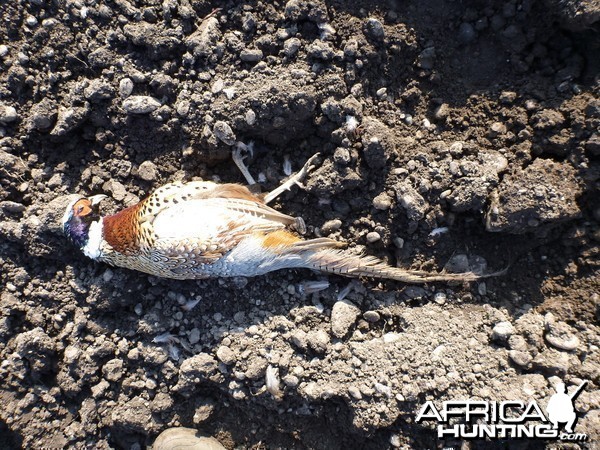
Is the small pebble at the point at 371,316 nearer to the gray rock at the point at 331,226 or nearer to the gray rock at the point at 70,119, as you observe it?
the gray rock at the point at 331,226

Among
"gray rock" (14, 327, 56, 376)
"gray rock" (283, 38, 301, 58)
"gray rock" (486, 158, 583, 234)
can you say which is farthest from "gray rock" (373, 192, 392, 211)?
"gray rock" (14, 327, 56, 376)

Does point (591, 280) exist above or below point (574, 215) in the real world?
below

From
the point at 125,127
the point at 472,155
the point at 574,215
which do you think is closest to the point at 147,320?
the point at 125,127

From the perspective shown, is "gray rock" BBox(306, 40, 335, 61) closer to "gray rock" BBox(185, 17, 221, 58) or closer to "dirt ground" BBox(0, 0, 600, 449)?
"dirt ground" BBox(0, 0, 600, 449)

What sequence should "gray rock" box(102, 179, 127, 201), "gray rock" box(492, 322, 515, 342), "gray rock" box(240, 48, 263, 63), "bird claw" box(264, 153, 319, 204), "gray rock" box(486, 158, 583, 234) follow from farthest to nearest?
"gray rock" box(102, 179, 127, 201)
"bird claw" box(264, 153, 319, 204)
"gray rock" box(240, 48, 263, 63)
"gray rock" box(492, 322, 515, 342)
"gray rock" box(486, 158, 583, 234)

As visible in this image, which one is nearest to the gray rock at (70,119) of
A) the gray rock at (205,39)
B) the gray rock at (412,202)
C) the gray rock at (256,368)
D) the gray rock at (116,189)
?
the gray rock at (116,189)

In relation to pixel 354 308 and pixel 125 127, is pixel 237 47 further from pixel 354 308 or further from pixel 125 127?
pixel 354 308
